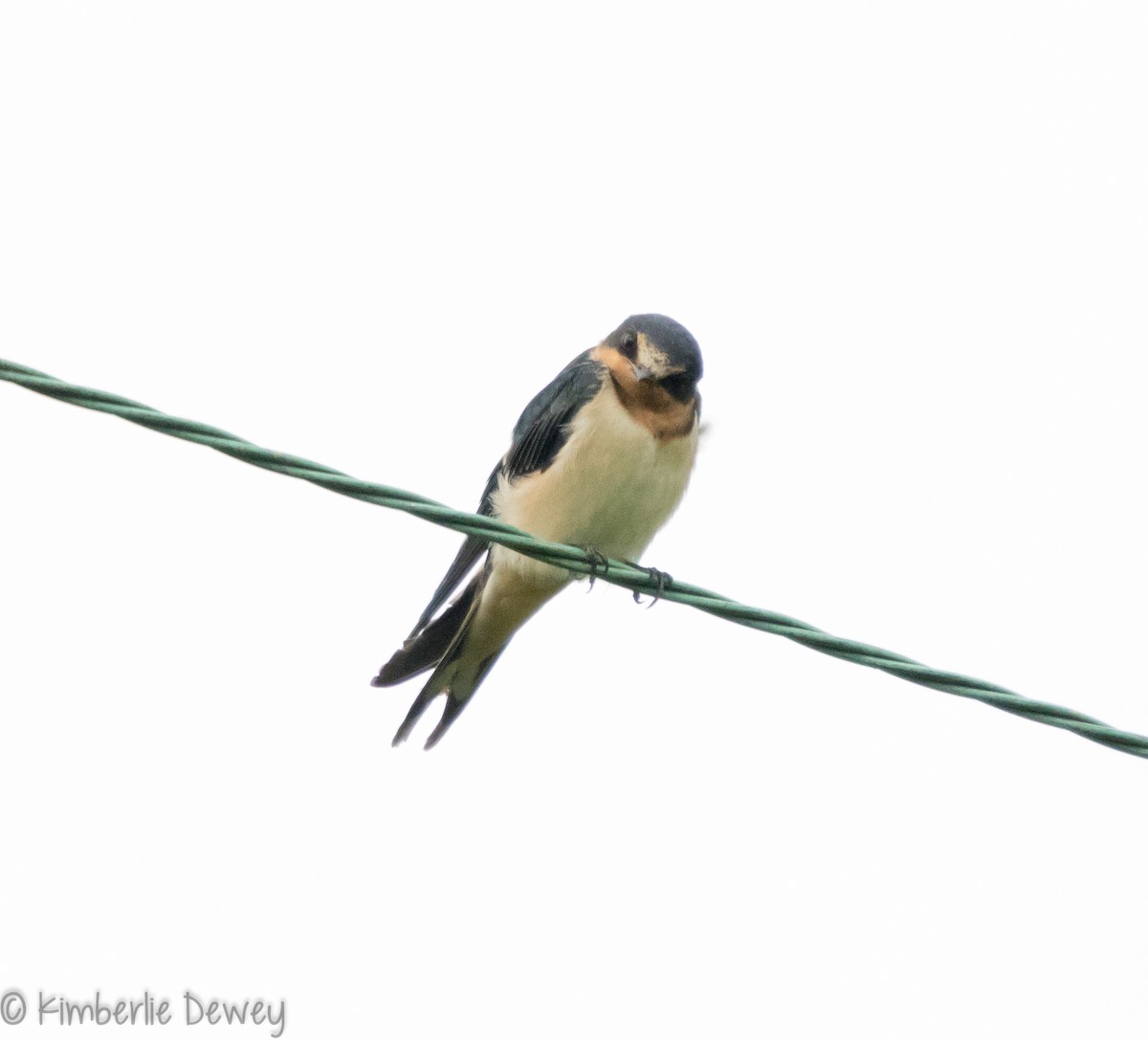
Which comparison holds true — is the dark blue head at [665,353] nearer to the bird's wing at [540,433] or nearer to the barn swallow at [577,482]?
the barn swallow at [577,482]

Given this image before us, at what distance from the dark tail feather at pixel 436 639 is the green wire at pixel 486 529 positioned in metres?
2.75

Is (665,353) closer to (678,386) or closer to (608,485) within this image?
(678,386)

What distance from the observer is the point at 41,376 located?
3.22 meters

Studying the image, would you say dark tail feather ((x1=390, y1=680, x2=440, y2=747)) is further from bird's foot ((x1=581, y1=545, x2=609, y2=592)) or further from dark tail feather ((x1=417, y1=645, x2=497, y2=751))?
bird's foot ((x1=581, y1=545, x2=609, y2=592))

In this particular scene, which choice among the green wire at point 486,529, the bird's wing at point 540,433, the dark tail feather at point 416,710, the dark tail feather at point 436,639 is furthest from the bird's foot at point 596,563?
the dark tail feather at point 416,710

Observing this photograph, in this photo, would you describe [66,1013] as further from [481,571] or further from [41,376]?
[41,376]

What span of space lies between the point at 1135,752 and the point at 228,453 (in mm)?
2066

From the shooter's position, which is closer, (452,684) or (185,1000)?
(185,1000)

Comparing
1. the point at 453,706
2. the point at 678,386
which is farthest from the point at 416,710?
the point at 678,386

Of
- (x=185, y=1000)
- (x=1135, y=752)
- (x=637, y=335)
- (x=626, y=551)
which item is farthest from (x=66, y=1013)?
(x=1135, y=752)

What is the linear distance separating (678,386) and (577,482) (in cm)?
54

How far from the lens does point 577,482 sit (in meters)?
6.07

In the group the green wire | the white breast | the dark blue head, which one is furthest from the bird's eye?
→ the green wire

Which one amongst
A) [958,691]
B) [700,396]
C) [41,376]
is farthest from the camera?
[700,396]
